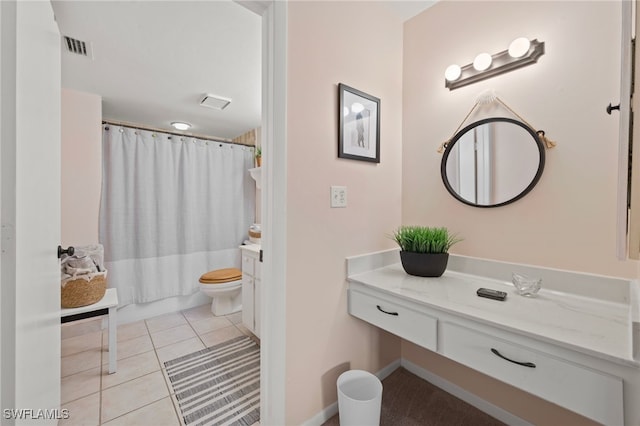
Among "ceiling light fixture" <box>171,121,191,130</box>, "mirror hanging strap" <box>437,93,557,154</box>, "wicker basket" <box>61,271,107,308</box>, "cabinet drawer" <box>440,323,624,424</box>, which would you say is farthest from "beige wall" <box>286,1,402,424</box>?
"ceiling light fixture" <box>171,121,191,130</box>

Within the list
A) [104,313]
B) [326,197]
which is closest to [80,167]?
[104,313]

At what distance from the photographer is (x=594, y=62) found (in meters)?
1.10

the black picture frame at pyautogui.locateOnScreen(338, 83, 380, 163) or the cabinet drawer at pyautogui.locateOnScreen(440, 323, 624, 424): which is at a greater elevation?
the black picture frame at pyautogui.locateOnScreen(338, 83, 380, 163)

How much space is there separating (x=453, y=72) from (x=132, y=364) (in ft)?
9.41

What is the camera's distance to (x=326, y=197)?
134cm

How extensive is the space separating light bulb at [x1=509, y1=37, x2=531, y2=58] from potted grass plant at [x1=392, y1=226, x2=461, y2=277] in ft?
3.08

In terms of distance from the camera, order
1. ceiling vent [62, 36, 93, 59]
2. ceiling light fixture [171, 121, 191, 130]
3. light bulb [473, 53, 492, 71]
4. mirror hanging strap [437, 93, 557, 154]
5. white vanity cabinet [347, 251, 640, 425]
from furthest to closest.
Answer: ceiling light fixture [171, 121, 191, 130] → ceiling vent [62, 36, 93, 59] → light bulb [473, 53, 492, 71] → mirror hanging strap [437, 93, 557, 154] → white vanity cabinet [347, 251, 640, 425]

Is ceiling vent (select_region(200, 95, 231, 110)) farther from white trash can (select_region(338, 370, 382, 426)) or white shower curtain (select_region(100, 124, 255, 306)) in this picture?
white trash can (select_region(338, 370, 382, 426))

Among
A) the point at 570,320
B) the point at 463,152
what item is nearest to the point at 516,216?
the point at 463,152

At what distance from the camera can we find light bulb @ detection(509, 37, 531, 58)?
124cm

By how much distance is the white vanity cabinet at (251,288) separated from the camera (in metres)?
2.04

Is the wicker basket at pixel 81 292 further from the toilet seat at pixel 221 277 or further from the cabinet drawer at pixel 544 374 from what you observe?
the cabinet drawer at pixel 544 374

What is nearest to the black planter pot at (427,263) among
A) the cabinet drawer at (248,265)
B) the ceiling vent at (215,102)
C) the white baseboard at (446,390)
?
the white baseboard at (446,390)

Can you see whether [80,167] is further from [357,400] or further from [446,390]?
[446,390]
